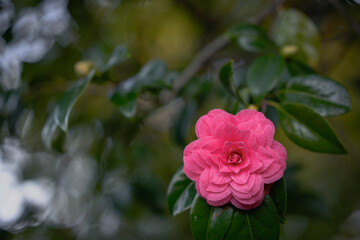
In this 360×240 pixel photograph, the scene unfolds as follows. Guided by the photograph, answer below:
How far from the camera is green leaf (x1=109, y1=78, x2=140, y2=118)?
0.83 m

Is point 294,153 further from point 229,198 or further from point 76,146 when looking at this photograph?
point 229,198

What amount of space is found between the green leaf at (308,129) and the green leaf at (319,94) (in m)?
0.05

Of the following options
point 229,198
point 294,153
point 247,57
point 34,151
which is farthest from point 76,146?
point 294,153

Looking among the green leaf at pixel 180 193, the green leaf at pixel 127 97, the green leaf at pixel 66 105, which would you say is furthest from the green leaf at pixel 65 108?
the green leaf at pixel 180 193

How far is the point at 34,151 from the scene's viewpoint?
1.74m

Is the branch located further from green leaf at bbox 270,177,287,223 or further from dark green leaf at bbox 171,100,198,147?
green leaf at bbox 270,177,287,223

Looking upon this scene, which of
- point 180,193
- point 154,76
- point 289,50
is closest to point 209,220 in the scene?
point 180,193

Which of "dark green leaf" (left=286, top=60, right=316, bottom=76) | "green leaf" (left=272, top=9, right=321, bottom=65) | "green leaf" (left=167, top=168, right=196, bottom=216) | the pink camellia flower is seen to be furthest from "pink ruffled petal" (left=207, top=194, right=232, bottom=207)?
"green leaf" (left=272, top=9, right=321, bottom=65)

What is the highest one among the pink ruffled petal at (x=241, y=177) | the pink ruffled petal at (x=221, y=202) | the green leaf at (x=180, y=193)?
the pink ruffled petal at (x=241, y=177)

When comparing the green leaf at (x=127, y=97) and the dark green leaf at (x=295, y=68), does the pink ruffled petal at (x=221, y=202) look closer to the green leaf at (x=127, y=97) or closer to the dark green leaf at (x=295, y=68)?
the green leaf at (x=127, y=97)

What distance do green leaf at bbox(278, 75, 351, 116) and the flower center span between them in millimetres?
288

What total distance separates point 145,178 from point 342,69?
1.51 meters

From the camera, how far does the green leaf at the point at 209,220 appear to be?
584 millimetres

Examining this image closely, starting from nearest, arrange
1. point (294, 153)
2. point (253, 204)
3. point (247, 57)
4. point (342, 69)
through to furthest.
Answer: point (253, 204) < point (247, 57) < point (342, 69) < point (294, 153)
